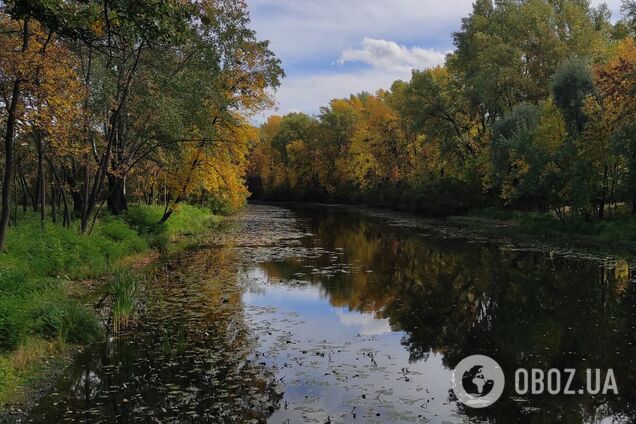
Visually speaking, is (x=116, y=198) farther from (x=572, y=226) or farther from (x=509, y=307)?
(x=572, y=226)

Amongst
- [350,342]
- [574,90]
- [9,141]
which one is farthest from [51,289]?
[574,90]

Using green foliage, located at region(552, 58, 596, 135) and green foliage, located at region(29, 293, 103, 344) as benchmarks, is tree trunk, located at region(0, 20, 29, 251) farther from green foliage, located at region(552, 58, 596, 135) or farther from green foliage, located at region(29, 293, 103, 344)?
green foliage, located at region(552, 58, 596, 135)

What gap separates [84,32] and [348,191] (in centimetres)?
7747

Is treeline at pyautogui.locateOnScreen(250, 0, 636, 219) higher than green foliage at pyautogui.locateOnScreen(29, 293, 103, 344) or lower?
higher

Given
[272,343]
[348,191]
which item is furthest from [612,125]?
[348,191]

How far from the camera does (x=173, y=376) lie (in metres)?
9.87

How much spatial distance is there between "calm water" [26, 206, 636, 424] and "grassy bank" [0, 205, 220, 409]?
27.3 inches

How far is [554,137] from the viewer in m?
36.6

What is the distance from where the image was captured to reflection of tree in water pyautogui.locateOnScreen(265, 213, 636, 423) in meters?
10.7

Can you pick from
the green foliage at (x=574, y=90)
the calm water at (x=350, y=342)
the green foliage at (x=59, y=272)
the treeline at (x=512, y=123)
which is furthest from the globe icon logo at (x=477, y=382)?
the green foliage at (x=574, y=90)

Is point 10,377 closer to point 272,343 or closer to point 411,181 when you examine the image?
point 272,343

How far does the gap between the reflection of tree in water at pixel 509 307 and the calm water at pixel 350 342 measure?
0.18ft

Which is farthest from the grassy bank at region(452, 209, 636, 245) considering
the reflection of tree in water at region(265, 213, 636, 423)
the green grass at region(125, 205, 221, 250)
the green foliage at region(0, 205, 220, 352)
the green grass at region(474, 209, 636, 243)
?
the green foliage at region(0, 205, 220, 352)

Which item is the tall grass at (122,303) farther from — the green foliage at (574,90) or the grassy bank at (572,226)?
the green foliage at (574,90)
